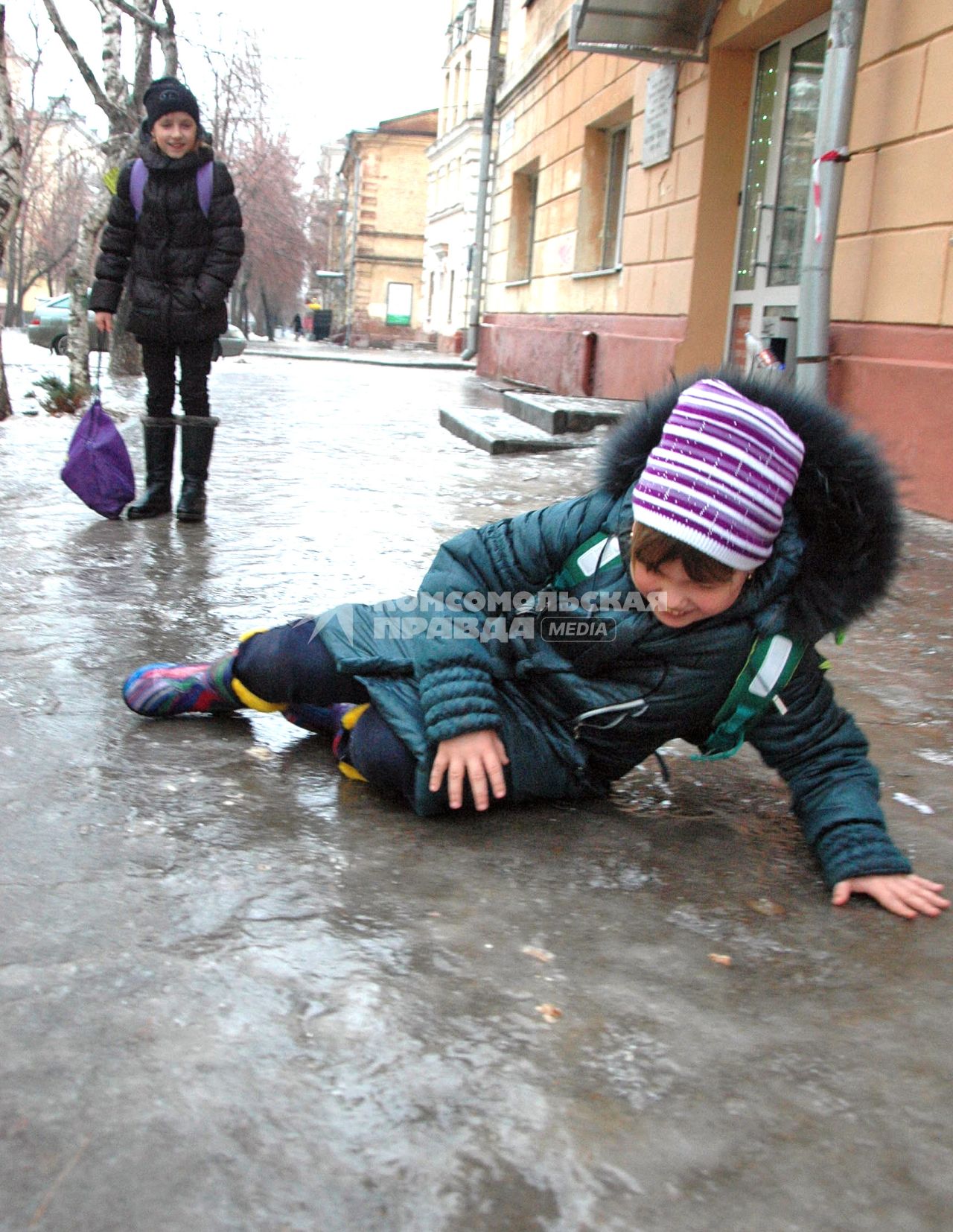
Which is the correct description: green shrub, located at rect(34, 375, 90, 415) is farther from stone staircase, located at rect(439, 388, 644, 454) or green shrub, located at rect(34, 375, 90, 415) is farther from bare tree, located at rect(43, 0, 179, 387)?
stone staircase, located at rect(439, 388, 644, 454)

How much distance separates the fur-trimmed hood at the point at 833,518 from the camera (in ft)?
6.02

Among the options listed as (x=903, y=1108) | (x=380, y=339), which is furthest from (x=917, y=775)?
(x=380, y=339)

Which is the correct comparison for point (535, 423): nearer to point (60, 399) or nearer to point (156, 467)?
point (60, 399)

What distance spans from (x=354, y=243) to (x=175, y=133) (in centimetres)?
4448

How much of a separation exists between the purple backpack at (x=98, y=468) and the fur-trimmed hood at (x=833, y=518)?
3232 millimetres

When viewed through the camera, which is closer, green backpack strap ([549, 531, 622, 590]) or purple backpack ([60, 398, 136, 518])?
green backpack strap ([549, 531, 622, 590])

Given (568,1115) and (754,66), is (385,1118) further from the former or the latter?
(754,66)

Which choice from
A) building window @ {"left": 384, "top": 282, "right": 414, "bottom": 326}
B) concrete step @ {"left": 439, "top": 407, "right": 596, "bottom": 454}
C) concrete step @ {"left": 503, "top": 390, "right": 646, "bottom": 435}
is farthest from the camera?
building window @ {"left": 384, "top": 282, "right": 414, "bottom": 326}

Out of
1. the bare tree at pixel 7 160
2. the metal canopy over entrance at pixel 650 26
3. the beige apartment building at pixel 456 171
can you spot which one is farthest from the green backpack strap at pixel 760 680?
the beige apartment building at pixel 456 171

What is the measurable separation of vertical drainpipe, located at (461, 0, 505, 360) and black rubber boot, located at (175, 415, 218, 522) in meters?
13.8

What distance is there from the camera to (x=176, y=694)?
2496mm

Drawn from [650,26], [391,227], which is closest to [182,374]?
[650,26]

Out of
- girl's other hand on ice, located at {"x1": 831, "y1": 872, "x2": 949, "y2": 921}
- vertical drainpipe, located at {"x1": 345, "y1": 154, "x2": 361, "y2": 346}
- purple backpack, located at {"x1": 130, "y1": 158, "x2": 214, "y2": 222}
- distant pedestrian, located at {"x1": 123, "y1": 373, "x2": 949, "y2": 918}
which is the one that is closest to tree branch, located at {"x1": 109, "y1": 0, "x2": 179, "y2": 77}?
purple backpack, located at {"x1": 130, "y1": 158, "x2": 214, "y2": 222}

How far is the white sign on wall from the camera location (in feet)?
30.4
